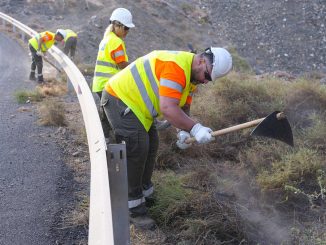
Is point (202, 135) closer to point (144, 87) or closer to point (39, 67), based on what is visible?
point (144, 87)

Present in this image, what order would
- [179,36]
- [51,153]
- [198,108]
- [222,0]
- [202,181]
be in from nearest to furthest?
[202,181] < [51,153] < [198,108] < [179,36] < [222,0]

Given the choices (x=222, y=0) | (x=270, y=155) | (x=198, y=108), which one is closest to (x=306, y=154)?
(x=270, y=155)

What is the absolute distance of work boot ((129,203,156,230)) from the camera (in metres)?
3.70

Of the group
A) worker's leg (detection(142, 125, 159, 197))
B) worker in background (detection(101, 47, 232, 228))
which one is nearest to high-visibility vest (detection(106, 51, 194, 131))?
worker in background (detection(101, 47, 232, 228))

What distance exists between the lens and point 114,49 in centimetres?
533

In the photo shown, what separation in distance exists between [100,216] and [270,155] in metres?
2.90

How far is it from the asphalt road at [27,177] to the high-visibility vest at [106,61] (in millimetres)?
842

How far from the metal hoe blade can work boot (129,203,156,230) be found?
113 centimetres

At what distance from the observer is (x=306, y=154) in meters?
4.53

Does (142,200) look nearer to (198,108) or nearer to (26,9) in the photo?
(198,108)

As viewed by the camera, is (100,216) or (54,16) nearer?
(100,216)

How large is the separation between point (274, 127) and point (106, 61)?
8.25 ft

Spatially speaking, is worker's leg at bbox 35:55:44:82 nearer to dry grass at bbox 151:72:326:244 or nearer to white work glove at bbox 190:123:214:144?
dry grass at bbox 151:72:326:244

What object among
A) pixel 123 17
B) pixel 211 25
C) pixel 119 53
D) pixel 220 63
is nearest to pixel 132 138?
pixel 220 63
